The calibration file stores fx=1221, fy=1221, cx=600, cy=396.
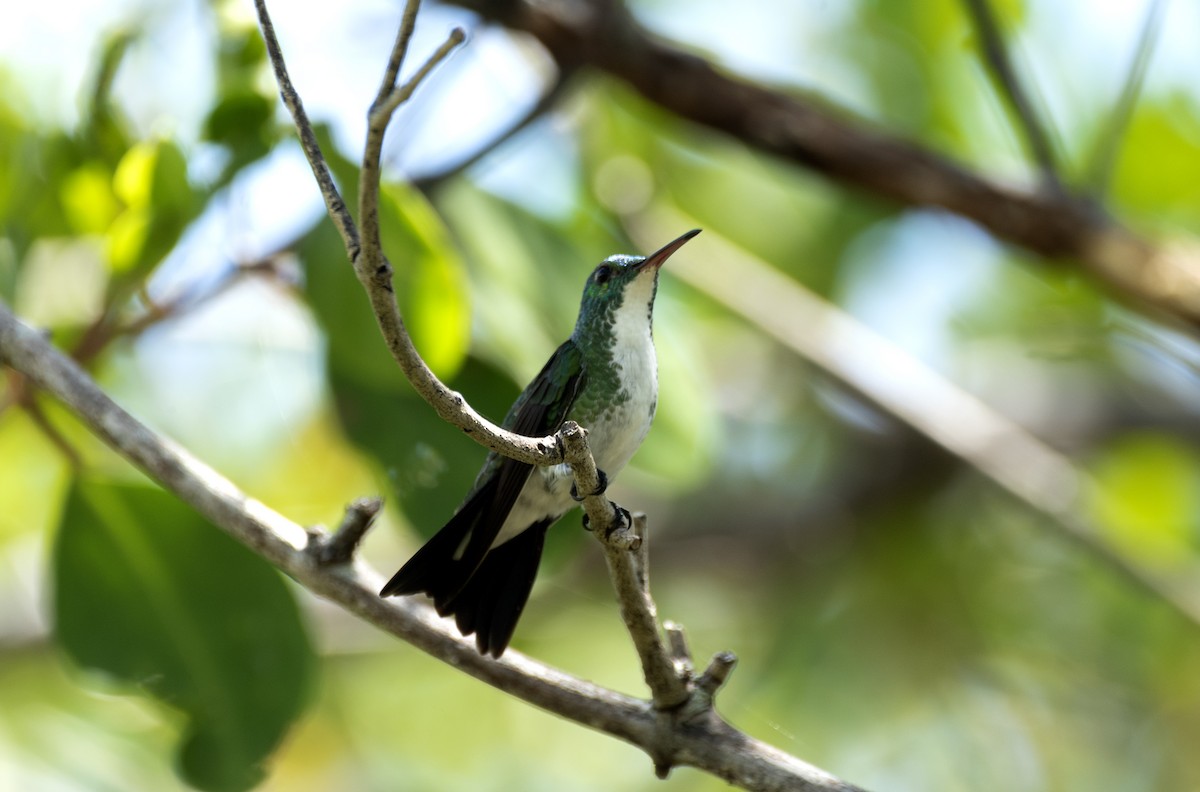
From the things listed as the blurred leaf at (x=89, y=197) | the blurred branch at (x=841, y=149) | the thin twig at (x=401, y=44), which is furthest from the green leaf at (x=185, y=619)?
the blurred branch at (x=841, y=149)

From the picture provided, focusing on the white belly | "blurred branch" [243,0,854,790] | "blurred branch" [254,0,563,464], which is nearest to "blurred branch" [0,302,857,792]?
"blurred branch" [243,0,854,790]

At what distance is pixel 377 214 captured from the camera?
166 cm

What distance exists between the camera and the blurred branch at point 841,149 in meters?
4.53

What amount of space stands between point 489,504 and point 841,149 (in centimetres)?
265

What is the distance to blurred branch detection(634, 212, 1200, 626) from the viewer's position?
16.9 ft

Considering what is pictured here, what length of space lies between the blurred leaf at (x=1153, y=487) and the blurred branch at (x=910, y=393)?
1210 millimetres

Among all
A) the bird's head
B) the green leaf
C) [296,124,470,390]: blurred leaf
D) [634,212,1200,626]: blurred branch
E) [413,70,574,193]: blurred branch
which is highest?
[634,212,1200,626]: blurred branch

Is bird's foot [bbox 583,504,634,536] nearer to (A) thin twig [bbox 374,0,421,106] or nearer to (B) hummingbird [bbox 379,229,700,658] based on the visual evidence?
(B) hummingbird [bbox 379,229,700,658]

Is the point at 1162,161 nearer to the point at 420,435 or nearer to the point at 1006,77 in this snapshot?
the point at 1006,77

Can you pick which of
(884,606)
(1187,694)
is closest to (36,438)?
(884,606)

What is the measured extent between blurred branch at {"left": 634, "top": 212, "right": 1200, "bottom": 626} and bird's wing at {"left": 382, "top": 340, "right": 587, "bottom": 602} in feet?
9.36

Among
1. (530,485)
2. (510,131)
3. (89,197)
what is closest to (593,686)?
(530,485)

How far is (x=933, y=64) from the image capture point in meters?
6.55

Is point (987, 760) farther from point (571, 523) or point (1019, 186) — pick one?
point (571, 523)
